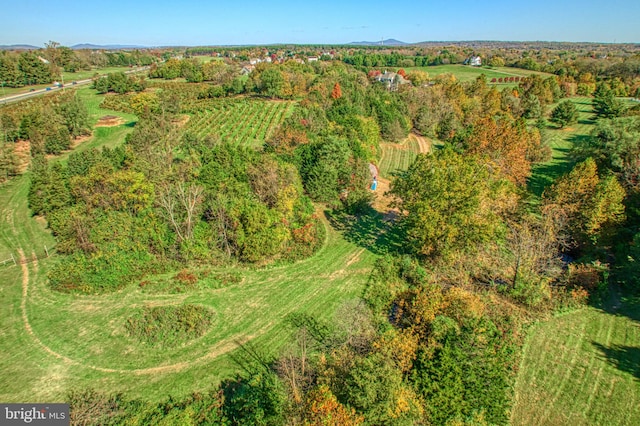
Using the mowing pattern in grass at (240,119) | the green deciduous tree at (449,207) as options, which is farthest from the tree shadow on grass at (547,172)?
the mowing pattern in grass at (240,119)

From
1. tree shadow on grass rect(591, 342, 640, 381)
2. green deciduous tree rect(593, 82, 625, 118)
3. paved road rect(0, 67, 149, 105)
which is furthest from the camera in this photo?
paved road rect(0, 67, 149, 105)

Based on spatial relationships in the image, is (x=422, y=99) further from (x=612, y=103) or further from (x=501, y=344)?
(x=501, y=344)

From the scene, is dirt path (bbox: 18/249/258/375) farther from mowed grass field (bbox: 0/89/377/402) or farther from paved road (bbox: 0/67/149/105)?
paved road (bbox: 0/67/149/105)

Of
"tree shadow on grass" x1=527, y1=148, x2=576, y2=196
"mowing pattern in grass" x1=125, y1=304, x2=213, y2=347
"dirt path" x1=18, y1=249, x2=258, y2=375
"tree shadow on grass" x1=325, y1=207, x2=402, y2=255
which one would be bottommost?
"dirt path" x1=18, y1=249, x2=258, y2=375

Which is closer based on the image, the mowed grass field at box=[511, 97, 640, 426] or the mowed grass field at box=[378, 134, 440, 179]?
the mowed grass field at box=[511, 97, 640, 426]

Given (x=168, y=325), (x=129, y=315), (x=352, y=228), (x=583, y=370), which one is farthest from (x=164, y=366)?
(x=583, y=370)

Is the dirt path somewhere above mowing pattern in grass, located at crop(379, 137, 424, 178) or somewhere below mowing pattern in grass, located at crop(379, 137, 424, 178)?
below

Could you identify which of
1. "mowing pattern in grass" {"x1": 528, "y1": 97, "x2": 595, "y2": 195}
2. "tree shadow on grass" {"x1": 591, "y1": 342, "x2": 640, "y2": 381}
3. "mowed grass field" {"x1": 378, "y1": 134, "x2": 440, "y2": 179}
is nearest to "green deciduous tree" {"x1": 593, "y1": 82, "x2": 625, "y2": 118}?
"mowing pattern in grass" {"x1": 528, "y1": 97, "x2": 595, "y2": 195}
